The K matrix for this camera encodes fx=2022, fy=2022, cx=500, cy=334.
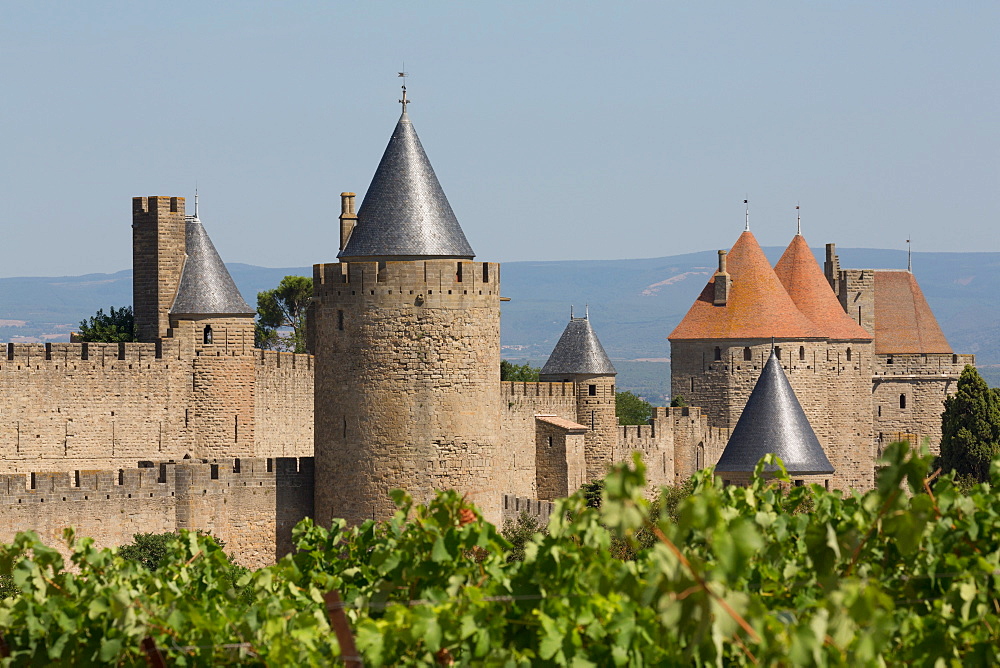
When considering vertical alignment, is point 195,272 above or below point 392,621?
above

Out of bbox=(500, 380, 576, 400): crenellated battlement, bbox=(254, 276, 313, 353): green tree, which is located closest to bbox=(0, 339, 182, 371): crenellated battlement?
bbox=(500, 380, 576, 400): crenellated battlement

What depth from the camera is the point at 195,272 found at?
37062mm

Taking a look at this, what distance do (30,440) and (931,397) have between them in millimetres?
29313

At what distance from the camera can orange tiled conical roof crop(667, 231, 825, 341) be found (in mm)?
47969

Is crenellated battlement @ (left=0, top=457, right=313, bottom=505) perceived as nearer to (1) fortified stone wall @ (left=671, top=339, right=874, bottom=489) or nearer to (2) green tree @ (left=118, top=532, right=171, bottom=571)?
(2) green tree @ (left=118, top=532, right=171, bottom=571)

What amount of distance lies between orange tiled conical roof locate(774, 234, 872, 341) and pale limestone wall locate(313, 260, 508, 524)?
823 inches

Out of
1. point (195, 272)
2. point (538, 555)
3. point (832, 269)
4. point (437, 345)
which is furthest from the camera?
point (832, 269)

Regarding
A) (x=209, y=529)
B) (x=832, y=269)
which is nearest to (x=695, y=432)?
(x=832, y=269)

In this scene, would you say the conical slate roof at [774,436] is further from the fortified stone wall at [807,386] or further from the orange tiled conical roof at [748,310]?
the orange tiled conical roof at [748,310]

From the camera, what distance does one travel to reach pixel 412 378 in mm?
29359

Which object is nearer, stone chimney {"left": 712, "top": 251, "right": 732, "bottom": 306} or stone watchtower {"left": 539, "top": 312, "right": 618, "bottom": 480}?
stone watchtower {"left": 539, "top": 312, "right": 618, "bottom": 480}

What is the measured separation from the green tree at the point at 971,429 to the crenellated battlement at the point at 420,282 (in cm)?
2051

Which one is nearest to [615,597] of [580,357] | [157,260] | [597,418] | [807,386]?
[157,260]

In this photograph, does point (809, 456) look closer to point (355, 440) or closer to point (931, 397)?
point (355, 440)
